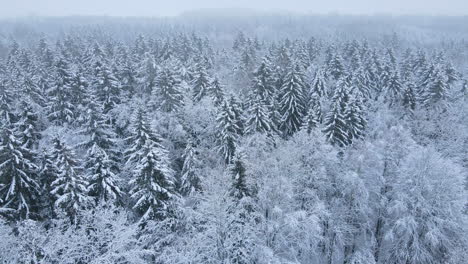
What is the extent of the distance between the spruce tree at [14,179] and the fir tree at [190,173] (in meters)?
11.2

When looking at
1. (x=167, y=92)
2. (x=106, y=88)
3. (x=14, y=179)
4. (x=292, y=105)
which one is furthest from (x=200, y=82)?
(x=14, y=179)

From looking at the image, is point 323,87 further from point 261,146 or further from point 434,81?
point 261,146

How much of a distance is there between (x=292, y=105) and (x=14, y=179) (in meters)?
28.8

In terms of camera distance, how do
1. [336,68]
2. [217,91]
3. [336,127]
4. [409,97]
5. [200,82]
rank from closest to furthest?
1. [336,127]
2. [217,91]
3. [200,82]
4. [409,97]
5. [336,68]

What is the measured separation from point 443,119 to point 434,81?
6849 mm

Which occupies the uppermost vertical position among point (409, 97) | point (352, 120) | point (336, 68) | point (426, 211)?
point (336, 68)

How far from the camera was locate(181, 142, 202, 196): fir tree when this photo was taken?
2722cm

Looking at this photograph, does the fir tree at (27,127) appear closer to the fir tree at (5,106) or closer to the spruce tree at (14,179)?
the fir tree at (5,106)

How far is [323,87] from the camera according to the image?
142ft

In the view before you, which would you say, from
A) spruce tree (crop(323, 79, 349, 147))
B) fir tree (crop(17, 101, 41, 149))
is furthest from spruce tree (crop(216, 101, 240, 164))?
fir tree (crop(17, 101, 41, 149))

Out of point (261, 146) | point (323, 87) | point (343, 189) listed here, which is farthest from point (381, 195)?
point (323, 87)

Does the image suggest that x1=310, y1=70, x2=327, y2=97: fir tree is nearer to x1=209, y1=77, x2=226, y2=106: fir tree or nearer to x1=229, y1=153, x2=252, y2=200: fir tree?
x1=209, y1=77, x2=226, y2=106: fir tree

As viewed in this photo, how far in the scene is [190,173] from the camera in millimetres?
27469

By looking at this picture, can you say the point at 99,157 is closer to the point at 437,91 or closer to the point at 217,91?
the point at 217,91
